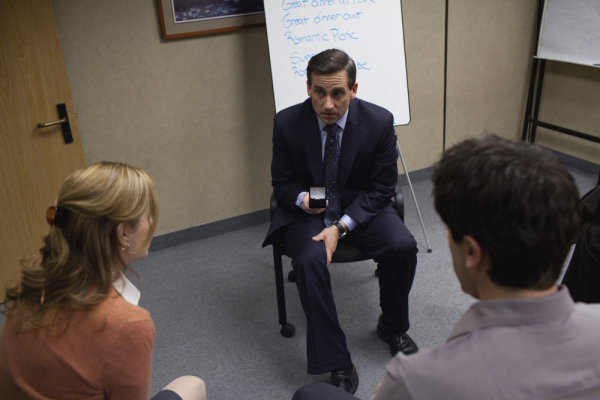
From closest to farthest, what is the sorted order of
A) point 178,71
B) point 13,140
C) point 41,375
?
point 41,375
point 13,140
point 178,71

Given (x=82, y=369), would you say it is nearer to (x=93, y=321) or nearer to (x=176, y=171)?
(x=93, y=321)

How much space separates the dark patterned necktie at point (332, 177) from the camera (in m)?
2.24

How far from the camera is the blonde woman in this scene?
3.57ft

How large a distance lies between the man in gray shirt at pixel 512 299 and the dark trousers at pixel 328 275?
1.13 m

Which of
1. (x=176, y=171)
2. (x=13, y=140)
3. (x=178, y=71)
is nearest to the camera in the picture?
(x=13, y=140)

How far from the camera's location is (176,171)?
3.06 metres

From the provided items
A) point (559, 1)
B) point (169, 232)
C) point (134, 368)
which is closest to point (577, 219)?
point (134, 368)

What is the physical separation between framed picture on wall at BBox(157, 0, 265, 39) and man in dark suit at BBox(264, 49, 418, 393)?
2.76ft

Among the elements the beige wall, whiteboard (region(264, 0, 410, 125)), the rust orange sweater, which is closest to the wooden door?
the beige wall

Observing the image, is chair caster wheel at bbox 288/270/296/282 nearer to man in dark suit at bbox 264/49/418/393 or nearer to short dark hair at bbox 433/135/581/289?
man in dark suit at bbox 264/49/418/393

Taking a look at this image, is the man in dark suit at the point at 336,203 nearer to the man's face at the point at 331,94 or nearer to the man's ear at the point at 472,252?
the man's face at the point at 331,94

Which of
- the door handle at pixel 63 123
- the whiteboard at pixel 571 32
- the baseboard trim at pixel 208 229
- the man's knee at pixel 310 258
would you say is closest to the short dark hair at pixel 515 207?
the man's knee at pixel 310 258

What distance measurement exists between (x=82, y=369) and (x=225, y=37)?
217cm

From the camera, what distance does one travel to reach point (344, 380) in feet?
6.66
